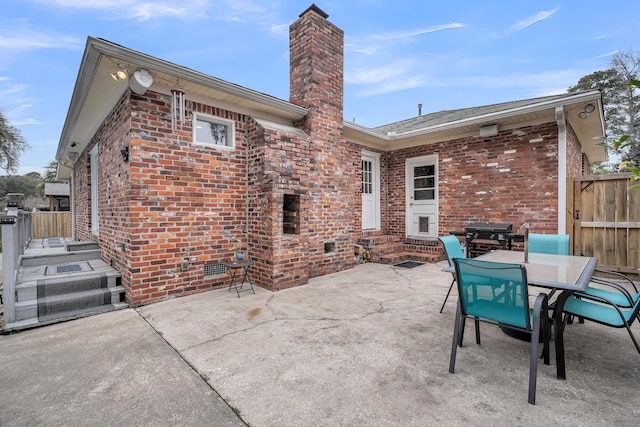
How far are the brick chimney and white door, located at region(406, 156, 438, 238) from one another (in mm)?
2822

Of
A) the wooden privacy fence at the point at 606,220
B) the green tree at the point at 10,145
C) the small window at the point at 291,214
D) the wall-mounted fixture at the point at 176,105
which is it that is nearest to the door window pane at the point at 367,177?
the small window at the point at 291,214

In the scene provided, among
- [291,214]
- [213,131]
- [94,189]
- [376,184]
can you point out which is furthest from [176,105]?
[376,184]

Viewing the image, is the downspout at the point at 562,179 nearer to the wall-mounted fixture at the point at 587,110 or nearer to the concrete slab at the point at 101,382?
the wall-mounted fixture at the point at 587,110

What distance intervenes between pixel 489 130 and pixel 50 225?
1588 cm

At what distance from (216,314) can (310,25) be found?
525cm

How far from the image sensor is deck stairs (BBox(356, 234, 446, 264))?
663cm

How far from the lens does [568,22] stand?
29.2ft

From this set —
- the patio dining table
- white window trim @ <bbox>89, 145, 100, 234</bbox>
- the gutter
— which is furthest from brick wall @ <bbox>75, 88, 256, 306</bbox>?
the gutter

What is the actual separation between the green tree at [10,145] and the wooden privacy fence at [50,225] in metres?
6.92

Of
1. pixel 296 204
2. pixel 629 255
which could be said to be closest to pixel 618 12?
pixel 629 255

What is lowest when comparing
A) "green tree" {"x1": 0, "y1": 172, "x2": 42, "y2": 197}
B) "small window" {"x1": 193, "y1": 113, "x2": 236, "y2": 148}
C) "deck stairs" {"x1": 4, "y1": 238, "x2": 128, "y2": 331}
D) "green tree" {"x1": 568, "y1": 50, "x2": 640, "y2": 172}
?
"deck stairs" {"x1": 4, "y1": 238, "x2": 128, "y2": 331}

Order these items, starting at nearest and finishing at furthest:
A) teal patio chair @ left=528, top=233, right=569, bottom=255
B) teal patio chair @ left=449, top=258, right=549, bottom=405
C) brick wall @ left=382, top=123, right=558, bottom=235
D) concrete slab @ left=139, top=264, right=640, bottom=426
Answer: concrete slab @ left=139, top=264, right=640, bottom=426 < teal patio chair @ left=449, top=258, right=549, bottom=405 < teal patio chair @ left=528, top=233, right=569, bottom=255 < brick wall @ left=382, top=123, right=558, bottom=235

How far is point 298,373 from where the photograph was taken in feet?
7.13

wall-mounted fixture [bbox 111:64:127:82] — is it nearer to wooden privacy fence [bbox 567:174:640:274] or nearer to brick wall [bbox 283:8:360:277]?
brick wall [bbox 283:8:360:277]
